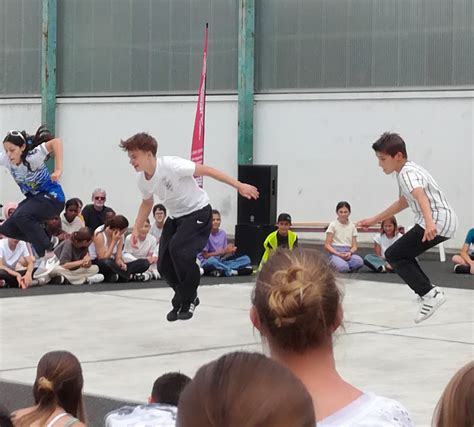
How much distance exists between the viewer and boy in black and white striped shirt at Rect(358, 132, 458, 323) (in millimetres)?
8461

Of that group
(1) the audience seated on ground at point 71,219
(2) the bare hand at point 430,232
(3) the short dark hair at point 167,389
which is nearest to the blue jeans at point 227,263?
(1) the audience seated on ground at point 71,219

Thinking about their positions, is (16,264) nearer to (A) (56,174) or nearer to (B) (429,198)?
(A) (56,174)

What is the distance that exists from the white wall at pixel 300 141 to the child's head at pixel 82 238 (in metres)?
7.77

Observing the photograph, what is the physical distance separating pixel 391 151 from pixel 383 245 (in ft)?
22.1

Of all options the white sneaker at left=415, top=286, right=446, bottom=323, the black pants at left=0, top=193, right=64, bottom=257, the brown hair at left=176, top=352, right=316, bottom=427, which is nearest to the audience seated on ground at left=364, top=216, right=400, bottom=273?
the black pants at left=0, top=193, right=64, bottom=257

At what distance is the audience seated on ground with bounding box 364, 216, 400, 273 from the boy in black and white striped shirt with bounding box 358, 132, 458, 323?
6103mm

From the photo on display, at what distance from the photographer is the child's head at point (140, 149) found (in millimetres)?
8367

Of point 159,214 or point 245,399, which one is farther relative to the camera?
point 159,214

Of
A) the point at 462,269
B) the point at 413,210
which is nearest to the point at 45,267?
the point at 462,269

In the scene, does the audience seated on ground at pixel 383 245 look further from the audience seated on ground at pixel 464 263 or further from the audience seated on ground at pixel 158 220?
the audience seated on ground at pixel 158 220

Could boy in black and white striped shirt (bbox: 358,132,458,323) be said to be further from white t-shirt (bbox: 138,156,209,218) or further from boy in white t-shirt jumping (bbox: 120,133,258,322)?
white t-shirt (bbox: 138,156,209,218)

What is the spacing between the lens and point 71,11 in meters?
24.0

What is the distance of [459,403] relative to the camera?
2.42 m

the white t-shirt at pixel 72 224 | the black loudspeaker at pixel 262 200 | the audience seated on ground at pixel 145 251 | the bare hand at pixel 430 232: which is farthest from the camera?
the black loudspeaker at pixel 262 200
